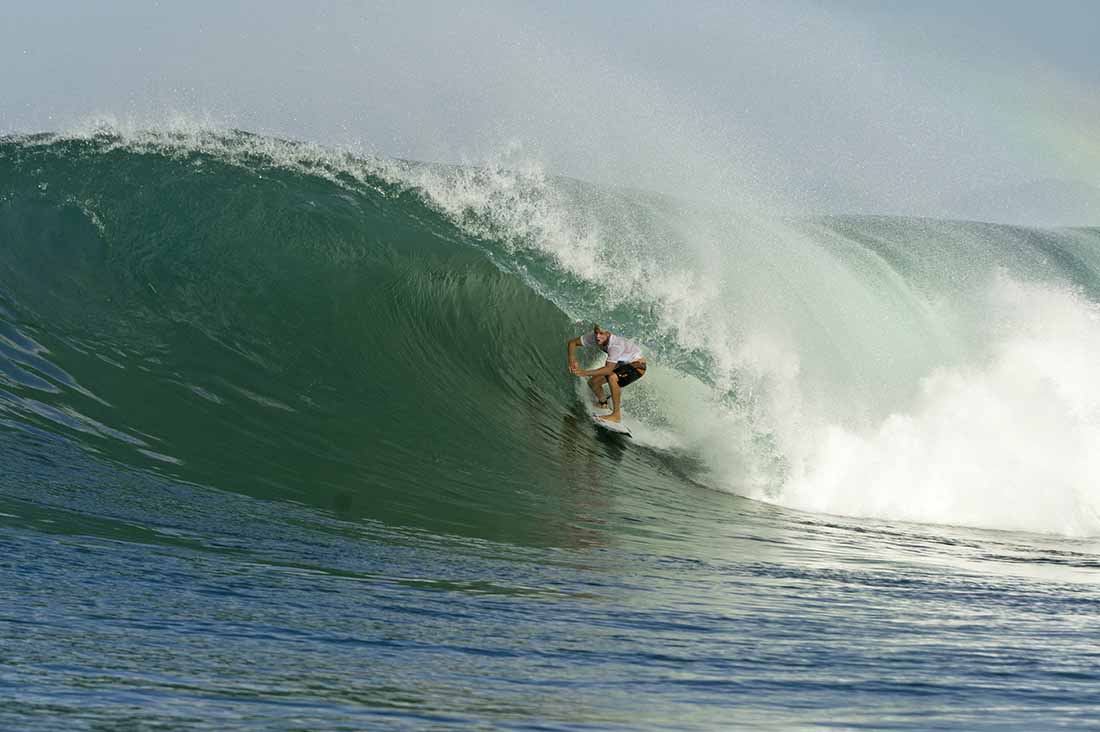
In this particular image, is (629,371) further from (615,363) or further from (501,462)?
(501,462)

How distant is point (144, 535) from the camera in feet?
18.0

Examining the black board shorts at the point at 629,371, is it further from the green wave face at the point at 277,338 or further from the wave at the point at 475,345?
the green wave face at the point at 277,338

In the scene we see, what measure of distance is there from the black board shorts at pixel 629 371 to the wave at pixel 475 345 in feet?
1.67

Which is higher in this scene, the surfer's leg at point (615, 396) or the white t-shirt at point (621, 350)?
the white t-shirt at point (621, 350)

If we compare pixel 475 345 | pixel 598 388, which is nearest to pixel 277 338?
pixel 475 345

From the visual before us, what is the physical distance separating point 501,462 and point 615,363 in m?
2.01

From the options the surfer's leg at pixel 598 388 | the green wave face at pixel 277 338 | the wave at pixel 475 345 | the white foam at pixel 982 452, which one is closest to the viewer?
the green wave face at pixel 277 338

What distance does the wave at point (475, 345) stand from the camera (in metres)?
8.27

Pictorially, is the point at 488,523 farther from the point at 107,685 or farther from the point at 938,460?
the point at 938,460

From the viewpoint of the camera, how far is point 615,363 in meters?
10.4

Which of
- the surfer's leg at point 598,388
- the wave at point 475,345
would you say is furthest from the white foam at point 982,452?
the surfer's leg at point 598,388

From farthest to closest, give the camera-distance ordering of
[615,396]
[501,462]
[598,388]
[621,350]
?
[598,388]
[615,396]
[621,350]
[501,462]

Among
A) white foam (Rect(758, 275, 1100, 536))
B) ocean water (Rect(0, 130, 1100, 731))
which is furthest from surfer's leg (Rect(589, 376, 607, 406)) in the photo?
white foam (Rect(758, 275, 1100, 536))

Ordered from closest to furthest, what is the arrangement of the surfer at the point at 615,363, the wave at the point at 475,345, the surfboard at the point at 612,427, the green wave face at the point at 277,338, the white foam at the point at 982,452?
the green wave face at the point at 277,338 < the wave at the point at 475,345 < the white foam at the point at 982,452 < the surfer at the point at 615,363 < the surfboard at the point at 612,427
